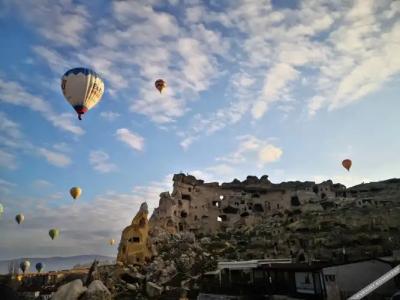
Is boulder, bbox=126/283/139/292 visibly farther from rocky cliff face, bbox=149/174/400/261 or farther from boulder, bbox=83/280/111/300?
rocky cliff face, bbox=149/174/400/261

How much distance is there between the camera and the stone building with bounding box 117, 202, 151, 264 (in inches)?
2493

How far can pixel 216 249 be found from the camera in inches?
2516

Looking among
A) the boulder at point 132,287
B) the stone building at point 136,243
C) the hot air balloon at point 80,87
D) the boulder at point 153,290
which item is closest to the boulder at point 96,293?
the boulder at point 153,290

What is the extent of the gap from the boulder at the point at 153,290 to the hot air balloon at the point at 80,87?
26483 millimetres

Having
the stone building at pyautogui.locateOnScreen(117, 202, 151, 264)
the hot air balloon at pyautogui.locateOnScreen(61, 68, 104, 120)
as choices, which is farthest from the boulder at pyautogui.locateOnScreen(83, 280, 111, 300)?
the stone building at pyautogui.locateOnScreen(117, 202, 151, 264)

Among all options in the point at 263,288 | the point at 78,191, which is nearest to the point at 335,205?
the point at 263,288

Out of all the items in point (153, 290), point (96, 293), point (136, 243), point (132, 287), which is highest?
point (136, 243)

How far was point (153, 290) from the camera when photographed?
45719 millimetres

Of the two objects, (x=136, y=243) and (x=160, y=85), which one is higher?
(x=160, y=85)

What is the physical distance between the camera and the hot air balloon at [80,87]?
33.5 m

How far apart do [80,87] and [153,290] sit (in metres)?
29.5

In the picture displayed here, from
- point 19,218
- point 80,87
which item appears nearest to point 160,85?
point 80,87

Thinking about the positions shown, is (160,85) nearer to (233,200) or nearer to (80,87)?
(80,87)

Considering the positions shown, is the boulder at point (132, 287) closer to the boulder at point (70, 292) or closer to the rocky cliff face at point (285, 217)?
the boulder at point (70, 292)
